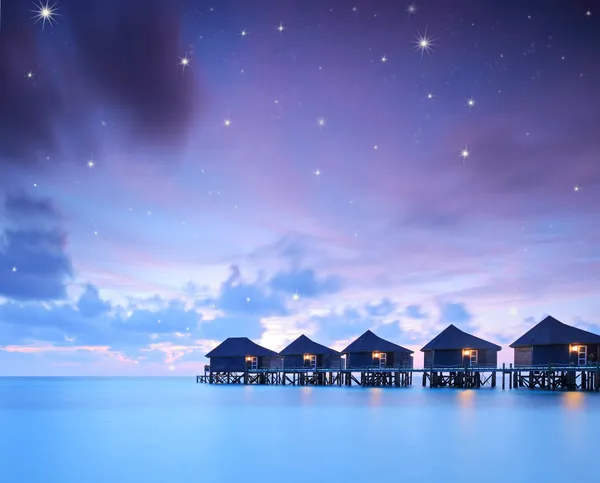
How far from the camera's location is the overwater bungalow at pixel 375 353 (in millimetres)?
50688

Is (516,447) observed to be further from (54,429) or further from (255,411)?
(54,429)

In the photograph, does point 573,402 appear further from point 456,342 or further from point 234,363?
point 234,363

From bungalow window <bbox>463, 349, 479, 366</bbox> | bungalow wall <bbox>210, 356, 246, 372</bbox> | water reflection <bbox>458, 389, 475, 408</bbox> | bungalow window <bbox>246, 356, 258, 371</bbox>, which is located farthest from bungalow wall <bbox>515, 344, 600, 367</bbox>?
bungalow wall <bbox>210, 356, 246, 372</bbox>

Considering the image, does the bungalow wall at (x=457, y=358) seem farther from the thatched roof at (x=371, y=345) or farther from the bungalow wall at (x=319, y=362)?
the bungalow wall at (x=319, y=362)

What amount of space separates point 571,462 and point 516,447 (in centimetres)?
259

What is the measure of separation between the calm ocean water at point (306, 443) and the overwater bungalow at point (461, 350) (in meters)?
10.8

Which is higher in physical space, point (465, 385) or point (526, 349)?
point (526, 349)

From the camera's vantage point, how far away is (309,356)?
2224 inches

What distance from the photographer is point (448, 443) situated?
20750mm

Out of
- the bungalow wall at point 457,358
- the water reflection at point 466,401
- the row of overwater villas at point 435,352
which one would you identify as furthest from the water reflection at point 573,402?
the bungalow wall at point 457,358

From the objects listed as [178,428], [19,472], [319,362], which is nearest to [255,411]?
[178,428]

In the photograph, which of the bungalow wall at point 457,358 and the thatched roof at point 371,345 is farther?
the thatched roof at point 371,345

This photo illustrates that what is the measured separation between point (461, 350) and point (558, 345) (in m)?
7.15

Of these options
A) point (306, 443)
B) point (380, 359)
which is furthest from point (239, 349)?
point (306, 443)
